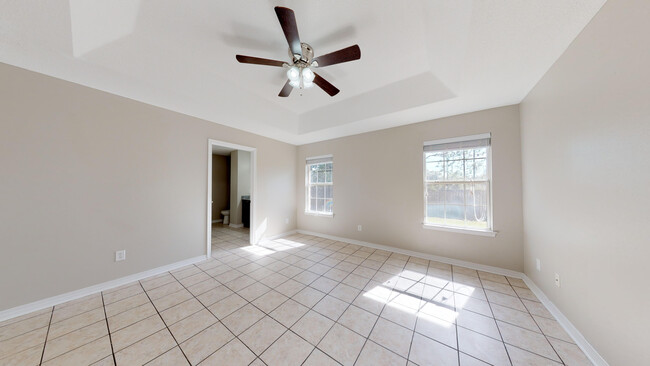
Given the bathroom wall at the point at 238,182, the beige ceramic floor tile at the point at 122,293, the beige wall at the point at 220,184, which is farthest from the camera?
the beige wall at the point at 220,184

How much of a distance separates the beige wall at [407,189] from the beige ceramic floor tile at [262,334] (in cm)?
257

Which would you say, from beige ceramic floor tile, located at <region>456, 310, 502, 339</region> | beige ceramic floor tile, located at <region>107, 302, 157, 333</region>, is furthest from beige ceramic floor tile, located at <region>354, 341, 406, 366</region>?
beige ceramic floor tile, located at <region>107, 302, 157, 333</region>

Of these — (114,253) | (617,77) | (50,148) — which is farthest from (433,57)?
(114,253)

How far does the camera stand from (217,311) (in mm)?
1907

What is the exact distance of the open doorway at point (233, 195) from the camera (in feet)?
13.6

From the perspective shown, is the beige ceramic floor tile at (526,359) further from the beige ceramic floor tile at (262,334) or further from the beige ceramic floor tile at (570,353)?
the beige ceramic floor tile at (262,334)

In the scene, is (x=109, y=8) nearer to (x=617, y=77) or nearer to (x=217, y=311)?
(x=217, y=311)

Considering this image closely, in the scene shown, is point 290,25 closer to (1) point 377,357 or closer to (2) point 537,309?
(1) point 377,357

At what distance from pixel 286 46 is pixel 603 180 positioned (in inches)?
118

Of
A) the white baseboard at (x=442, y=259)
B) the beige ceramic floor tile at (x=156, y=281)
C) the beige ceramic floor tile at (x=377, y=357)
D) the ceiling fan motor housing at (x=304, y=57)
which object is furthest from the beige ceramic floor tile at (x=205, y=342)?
the white baseboard at (x=442, y=259)

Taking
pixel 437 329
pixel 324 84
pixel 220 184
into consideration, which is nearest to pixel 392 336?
pixel 437 329

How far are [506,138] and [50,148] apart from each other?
220 inches

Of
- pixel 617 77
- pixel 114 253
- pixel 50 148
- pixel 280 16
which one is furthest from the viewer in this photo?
pixel 114 253

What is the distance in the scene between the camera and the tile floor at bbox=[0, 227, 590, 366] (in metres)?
1.41
